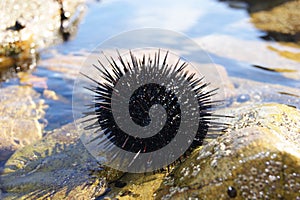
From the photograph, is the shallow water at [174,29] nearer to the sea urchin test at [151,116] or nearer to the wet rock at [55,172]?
the wet rock at [55,172]

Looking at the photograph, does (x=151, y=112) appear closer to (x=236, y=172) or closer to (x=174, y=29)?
(x=236, y=172)

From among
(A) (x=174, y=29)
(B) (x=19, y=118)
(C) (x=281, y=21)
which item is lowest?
(B) (x=19, y=118)

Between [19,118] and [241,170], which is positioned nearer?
[241,170]

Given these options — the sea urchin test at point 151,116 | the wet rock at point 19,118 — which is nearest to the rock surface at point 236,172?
the sea urchin test at point 151,116

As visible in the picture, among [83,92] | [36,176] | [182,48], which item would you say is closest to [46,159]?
[36,176]

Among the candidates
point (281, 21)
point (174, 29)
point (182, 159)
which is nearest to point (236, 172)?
point (182, 159)

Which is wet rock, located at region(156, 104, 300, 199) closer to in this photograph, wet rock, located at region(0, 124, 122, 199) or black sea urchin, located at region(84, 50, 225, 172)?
black sea urchin, located at region(84, 50, 225, 172)

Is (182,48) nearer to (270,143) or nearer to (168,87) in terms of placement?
(168,87)
